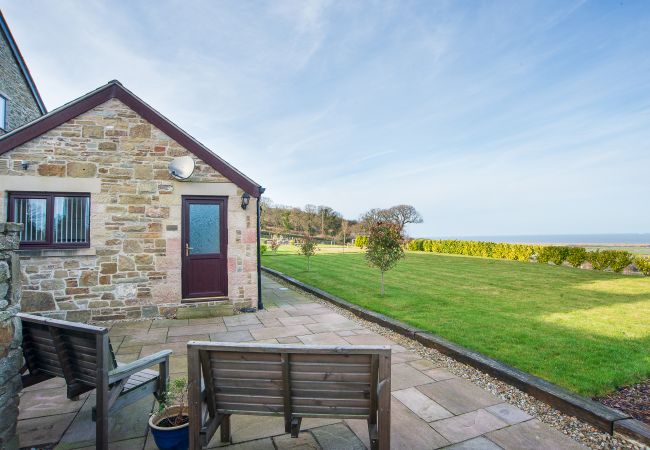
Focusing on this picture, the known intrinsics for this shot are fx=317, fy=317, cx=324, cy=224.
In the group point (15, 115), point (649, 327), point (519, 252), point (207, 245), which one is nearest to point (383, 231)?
point (207, 245)

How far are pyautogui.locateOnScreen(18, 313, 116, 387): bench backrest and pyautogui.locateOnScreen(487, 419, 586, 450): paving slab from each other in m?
3.54

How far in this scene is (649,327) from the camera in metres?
6.27

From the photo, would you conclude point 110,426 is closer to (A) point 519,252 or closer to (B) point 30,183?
(B) point 30,183

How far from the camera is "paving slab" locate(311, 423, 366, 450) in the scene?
2.81m

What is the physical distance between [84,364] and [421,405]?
337 centimetres

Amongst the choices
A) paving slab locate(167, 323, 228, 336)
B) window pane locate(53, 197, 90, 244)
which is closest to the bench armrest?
paving slab locate(167, 323, 228, 336)

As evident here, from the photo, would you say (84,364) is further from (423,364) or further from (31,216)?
(31,216)

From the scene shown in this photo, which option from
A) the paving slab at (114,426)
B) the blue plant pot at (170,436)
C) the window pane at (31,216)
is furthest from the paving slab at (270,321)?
the window pane at (31,216)

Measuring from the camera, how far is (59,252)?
21.3 feet

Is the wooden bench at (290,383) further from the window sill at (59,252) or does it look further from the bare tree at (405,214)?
the bare tree at (405,214)

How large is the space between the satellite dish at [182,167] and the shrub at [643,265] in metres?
19.0

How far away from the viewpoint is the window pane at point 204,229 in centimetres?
743

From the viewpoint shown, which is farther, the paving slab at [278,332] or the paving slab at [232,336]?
the paving slab at [278,332]

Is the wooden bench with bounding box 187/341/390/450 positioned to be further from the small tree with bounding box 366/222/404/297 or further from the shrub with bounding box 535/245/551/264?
the shrub with bounding box 535/245/551/264
